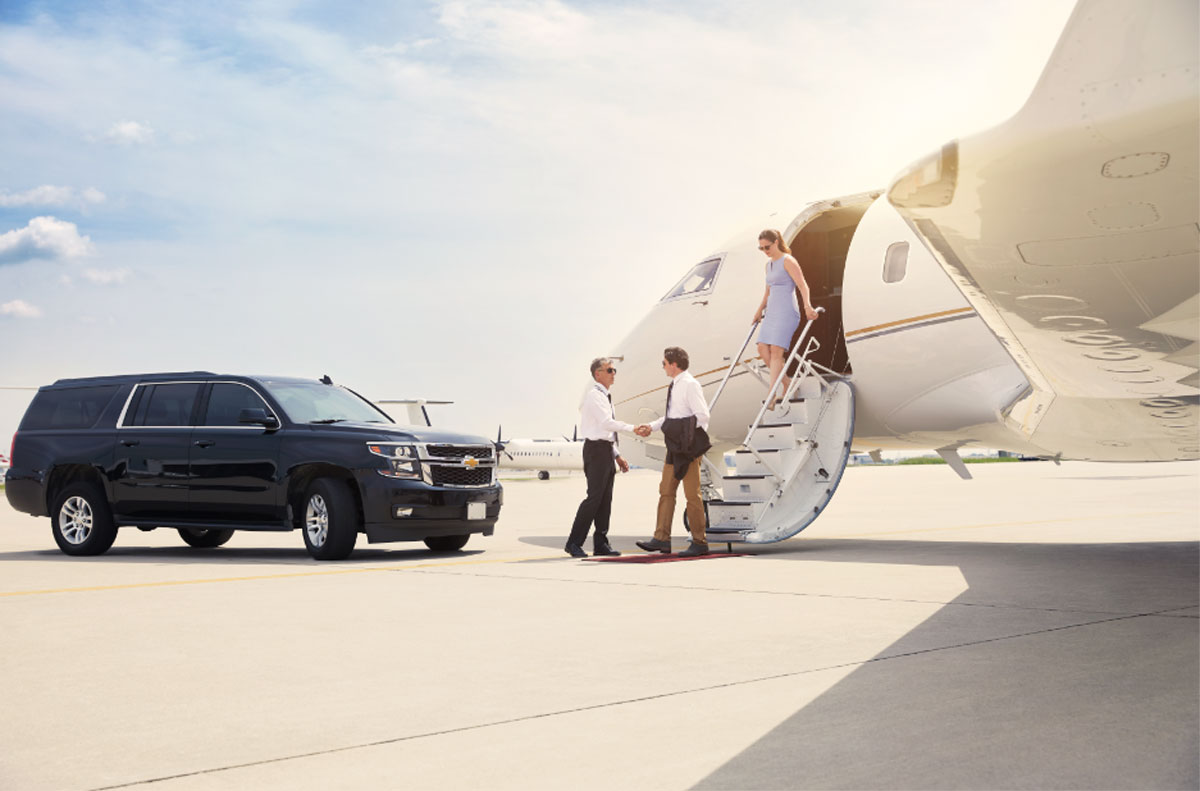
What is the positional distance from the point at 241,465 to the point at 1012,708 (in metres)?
8.66

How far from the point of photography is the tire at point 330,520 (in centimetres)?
1080

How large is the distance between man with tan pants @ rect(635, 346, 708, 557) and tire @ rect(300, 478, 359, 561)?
2748mm

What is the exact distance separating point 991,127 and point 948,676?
A: 249 cm

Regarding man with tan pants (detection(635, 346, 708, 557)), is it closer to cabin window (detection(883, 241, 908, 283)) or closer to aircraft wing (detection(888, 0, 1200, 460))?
cabin window (detection(883, 241, 908, 283))

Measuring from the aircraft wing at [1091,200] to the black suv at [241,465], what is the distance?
6.76 m

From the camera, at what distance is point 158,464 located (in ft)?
38.3

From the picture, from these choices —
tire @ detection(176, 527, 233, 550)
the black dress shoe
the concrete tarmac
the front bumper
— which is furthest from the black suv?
the black dress shoe

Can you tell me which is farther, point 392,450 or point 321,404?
point 321,404

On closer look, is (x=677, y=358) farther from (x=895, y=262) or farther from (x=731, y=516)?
(x=895, y=262)

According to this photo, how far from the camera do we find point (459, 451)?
11.7 meters

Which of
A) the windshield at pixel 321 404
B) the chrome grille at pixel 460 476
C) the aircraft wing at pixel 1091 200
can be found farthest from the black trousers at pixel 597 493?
the aircraft wing at pixel 1091 200

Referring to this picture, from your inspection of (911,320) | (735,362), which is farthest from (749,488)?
(911,320)

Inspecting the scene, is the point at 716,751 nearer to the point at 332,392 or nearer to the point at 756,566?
the point at 756,566

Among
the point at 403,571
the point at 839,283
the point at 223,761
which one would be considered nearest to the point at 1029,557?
the point at 839,283
